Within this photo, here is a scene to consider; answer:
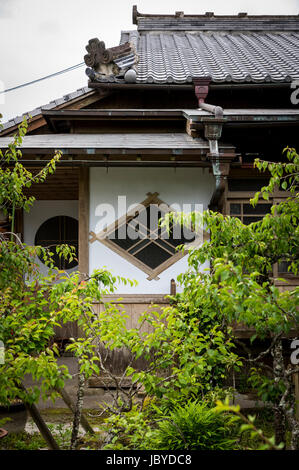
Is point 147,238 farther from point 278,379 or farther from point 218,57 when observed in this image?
point 218,57

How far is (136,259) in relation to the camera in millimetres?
7094

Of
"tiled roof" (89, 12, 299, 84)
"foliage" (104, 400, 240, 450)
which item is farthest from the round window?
"foliage" (104, 400, 240, 450)

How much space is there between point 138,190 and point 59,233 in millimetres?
3407

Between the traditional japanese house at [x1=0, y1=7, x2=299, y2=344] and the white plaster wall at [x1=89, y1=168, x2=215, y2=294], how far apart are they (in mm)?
17

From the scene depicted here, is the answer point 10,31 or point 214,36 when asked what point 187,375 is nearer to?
point 214,36

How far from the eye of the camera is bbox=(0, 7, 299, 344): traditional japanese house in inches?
258

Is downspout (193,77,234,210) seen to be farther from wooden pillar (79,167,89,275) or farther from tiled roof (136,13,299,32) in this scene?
tiled roof (136,13,299,32)

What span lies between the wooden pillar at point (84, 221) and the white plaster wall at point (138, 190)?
0.07 m

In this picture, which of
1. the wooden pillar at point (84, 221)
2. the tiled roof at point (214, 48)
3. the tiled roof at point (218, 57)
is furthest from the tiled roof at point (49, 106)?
the wooden pillar at point (84, 221)

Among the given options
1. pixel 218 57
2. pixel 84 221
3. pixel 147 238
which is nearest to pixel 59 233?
pixel 84 221

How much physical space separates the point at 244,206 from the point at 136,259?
2069mm

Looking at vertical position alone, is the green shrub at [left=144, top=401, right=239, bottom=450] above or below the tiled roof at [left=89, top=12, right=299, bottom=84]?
below
